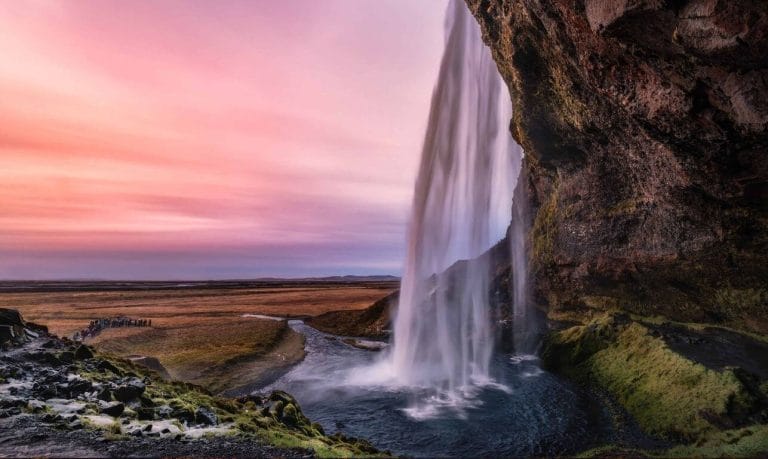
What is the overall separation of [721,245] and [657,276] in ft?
19.1

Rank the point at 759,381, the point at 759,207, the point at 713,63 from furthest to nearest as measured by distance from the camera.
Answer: the point at 759,207 → the point at 759,381 → the point at 713,63

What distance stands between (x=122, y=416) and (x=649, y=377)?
80.6 feet

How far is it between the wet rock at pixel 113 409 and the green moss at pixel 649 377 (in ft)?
69.4

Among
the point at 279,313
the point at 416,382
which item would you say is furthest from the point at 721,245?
the point at 279,313

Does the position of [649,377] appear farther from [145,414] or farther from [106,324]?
[106,324]

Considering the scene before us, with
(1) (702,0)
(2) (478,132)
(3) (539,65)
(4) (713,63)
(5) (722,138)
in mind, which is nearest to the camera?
(1) (702,0)

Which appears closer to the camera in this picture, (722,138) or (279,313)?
(722,138)

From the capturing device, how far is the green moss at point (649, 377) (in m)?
15.6

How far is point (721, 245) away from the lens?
70.6 feet

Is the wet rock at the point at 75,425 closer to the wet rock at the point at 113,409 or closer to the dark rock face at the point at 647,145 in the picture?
the wet rock at the point at 113,409

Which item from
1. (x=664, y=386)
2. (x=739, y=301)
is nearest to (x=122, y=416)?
(x=664, y=386)

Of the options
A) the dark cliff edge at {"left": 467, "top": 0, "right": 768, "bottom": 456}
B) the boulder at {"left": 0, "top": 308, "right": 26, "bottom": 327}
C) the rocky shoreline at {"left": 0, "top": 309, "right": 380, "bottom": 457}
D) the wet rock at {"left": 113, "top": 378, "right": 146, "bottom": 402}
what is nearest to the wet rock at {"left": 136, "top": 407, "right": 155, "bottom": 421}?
the rocky shoreline at {"left": 0, "top": 309, "right": 380, "bottom": 457}

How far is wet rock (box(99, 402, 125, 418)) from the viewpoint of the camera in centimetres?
1266

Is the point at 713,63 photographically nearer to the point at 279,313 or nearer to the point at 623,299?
the point at 623,299
